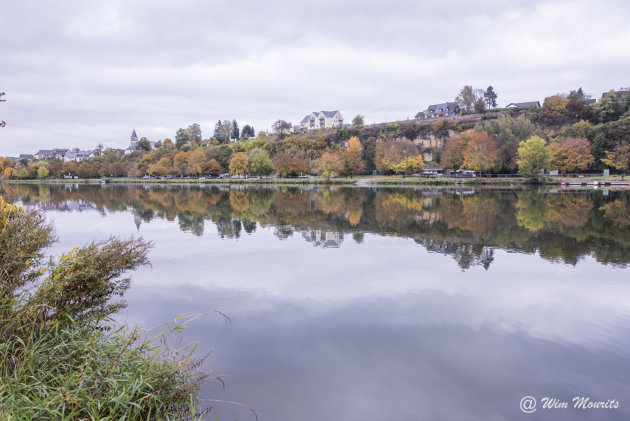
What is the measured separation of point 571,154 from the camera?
2340 inches

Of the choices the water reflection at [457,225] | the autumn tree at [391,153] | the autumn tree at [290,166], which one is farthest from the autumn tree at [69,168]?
the water reflection at [457,225]

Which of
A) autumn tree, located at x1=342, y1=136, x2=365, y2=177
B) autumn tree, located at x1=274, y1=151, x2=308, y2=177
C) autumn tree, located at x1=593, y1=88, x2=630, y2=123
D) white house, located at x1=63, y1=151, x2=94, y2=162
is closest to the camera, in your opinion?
autumn tree, located at x1=593, y1=88, x2=630, y2=123

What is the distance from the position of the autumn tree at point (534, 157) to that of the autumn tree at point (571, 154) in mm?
4460

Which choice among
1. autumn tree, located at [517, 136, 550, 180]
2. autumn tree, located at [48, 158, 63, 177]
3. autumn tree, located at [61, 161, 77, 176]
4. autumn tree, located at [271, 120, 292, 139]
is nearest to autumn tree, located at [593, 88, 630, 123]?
autumn tree, located at [517, 136, 550, 180]

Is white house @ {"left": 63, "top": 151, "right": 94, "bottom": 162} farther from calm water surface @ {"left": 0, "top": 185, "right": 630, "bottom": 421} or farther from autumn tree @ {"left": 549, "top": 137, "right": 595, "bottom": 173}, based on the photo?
calm water surface @ {"left": 0, "top": 185, "right": 630, "bottom": 421}

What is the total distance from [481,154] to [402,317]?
58.7m

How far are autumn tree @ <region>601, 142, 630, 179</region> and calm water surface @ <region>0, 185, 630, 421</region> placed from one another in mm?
48534

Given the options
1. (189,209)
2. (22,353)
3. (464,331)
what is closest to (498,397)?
(464,331)

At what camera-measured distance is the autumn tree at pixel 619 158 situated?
55688 millimetres

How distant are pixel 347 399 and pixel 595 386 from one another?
12.8 feet

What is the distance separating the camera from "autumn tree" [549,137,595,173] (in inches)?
2340

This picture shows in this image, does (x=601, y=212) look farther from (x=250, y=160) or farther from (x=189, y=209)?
(x=250, y=160)

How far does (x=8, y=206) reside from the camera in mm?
5965

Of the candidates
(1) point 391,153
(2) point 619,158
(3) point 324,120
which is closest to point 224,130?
(3) point 324,120
